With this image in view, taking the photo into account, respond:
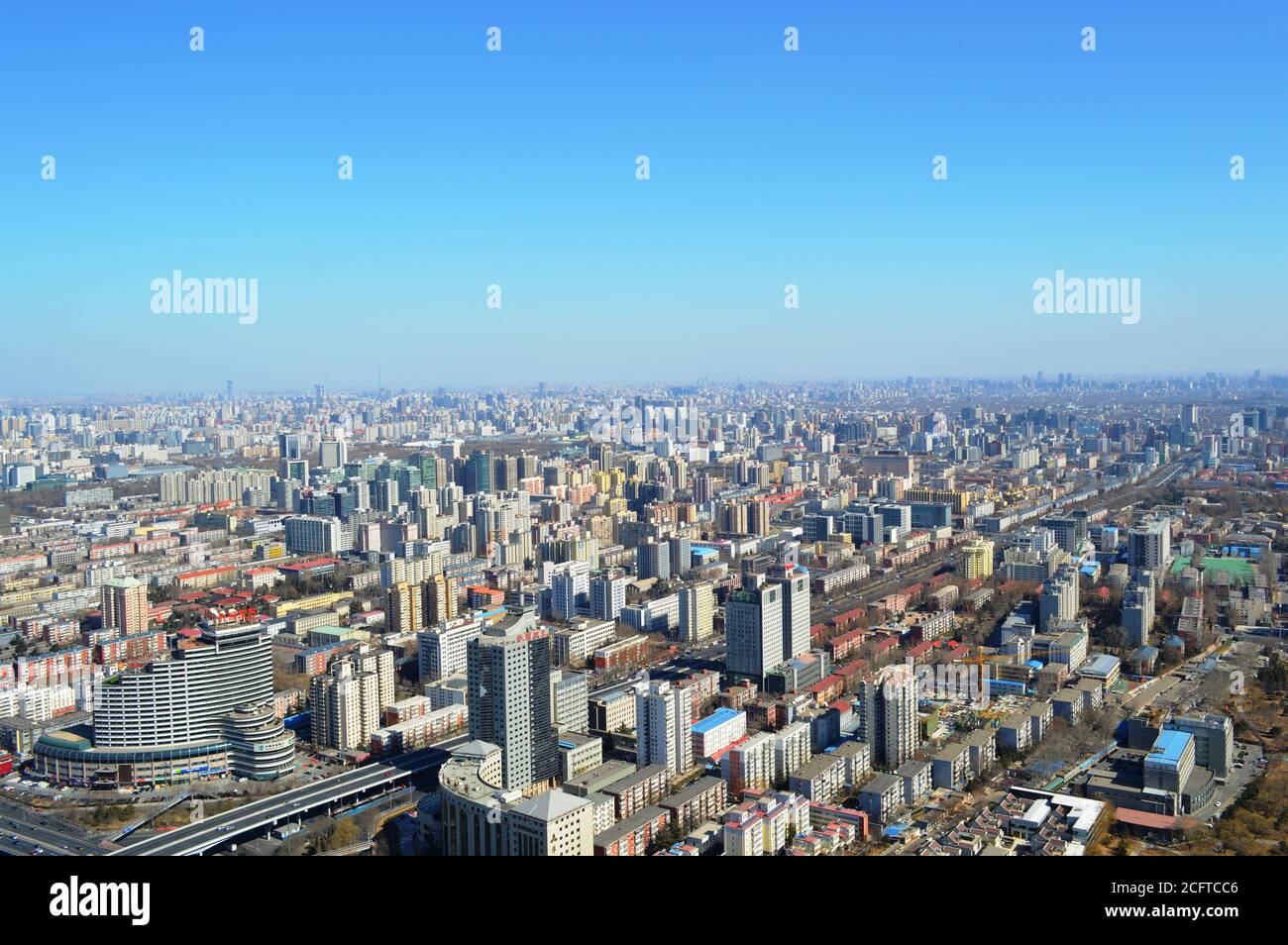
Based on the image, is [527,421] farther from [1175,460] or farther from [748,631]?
[748,631]

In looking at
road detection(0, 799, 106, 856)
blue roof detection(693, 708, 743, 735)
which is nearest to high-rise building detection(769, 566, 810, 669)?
blue roof detection(693, 708, 743, 735)

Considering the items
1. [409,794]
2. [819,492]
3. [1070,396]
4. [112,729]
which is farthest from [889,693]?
[1070,396]

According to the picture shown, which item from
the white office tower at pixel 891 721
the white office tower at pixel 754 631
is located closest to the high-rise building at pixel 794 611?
the white office tower at pixel 754 631

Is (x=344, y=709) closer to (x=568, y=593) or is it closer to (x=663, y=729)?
(x=663, y=729)

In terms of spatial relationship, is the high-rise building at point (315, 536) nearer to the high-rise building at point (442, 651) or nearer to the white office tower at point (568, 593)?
the white office tower at point (568, 593)

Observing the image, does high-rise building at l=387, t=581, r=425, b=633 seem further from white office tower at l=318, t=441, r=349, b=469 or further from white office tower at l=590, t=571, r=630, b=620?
white office tower at l=318, t=441, r=349, b=469
